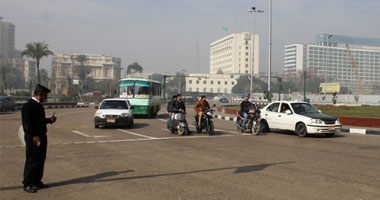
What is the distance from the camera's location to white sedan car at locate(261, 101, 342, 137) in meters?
14.8

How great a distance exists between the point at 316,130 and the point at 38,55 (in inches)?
2280

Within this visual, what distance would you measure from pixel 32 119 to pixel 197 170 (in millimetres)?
3591

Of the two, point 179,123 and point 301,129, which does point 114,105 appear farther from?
point 301,129

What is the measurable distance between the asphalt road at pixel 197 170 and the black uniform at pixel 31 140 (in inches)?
11.8

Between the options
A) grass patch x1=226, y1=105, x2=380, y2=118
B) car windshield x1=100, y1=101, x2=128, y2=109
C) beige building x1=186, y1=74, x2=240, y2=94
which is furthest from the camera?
beige building x1=186, y1=74, x2=240, y2=94

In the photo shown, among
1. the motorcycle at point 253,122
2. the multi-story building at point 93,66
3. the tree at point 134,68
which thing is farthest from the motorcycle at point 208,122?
the multi-story building at point 93,66

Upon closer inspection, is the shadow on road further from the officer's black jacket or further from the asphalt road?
the officer's black jacket

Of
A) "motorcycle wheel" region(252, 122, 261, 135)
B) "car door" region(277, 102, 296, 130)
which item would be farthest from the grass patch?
A: "motorcycle wheel" region(252, 122, 261, 135)

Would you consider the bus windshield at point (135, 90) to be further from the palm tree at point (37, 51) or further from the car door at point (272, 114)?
the palm tree at point (37, 51)

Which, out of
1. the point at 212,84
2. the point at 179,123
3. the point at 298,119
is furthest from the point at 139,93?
the point at 212,84

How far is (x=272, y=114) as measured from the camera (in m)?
16.7

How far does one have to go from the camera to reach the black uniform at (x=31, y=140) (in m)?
6.02

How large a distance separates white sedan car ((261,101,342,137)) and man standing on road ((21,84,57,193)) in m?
11.4

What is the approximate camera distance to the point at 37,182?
621cm
